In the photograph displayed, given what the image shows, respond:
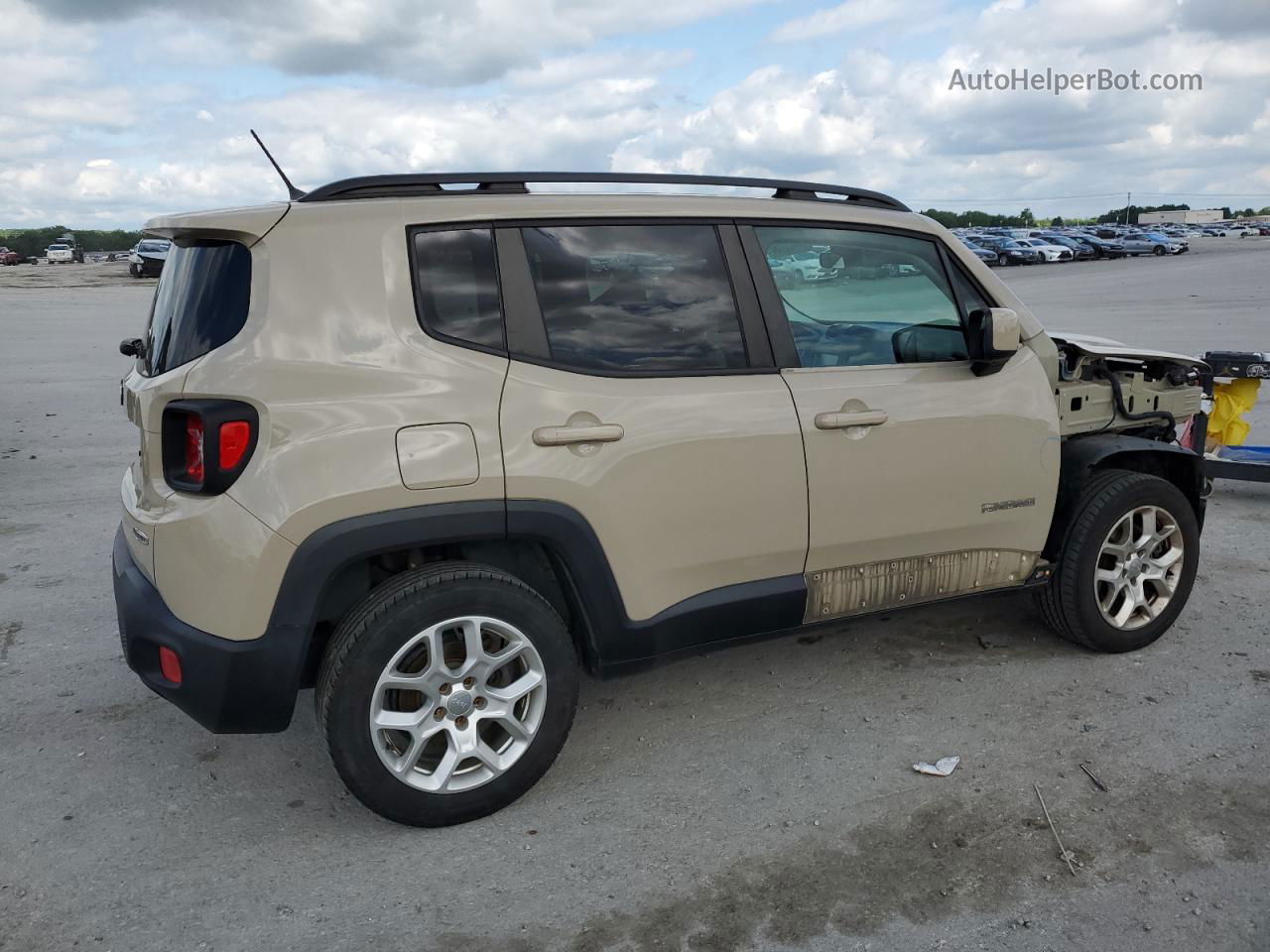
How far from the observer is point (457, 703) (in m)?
3.16

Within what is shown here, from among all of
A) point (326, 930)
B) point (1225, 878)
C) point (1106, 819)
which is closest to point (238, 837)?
point (326, 930)

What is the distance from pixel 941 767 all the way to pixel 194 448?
8.45 ft

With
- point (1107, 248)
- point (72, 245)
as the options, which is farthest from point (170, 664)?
point (72, 245)

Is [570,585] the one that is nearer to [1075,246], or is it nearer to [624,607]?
[624,607]

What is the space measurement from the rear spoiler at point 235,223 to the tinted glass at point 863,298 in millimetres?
1656

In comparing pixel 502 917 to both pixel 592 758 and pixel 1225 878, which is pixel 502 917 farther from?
pixel 1225 878

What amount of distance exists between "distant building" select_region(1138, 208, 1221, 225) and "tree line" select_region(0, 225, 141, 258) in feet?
372

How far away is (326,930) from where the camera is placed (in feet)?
9.00

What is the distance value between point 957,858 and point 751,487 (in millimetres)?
1287

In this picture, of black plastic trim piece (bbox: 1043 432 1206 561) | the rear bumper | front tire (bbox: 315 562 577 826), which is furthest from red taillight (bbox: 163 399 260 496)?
black plastic trim piece (bbox: 1043 432 1206 561)

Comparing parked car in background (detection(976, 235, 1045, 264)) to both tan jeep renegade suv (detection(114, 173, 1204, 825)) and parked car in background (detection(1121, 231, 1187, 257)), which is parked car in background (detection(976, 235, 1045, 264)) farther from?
tan jeep renegade suv (detection(114, 173, 1204, 825))

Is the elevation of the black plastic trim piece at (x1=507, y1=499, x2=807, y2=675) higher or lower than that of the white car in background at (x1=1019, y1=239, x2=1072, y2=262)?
lower

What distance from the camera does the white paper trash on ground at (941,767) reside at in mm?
3457

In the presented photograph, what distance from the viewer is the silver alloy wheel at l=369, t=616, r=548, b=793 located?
3.09 meters
